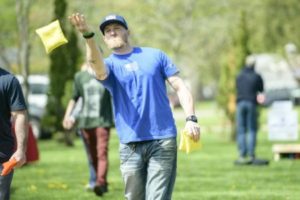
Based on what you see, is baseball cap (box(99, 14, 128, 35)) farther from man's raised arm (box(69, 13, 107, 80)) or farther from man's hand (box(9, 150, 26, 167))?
man's hand (box(9, 150, 26, 167))

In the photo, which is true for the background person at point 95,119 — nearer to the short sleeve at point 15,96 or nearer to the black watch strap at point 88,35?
the short sleeve at point 15,96

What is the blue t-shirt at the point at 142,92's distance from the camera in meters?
7.63

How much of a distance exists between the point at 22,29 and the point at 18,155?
2421cm

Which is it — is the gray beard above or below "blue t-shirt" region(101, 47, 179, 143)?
above

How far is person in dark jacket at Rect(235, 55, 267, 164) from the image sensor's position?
18453mm

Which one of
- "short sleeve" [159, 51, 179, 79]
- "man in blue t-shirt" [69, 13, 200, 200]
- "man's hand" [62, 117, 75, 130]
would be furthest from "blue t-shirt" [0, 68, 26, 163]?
"man's hand" [62, 117, 75, 130]

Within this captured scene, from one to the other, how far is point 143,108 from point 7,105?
1.16 meters

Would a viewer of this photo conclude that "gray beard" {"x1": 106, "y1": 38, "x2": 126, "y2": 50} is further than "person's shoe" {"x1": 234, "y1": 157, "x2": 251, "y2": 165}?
No

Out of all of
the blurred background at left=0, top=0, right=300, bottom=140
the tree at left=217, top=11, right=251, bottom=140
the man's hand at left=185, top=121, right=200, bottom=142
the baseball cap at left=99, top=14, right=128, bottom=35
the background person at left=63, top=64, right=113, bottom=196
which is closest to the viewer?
the man's hand at left=185, top=121, right=200, bottom=142

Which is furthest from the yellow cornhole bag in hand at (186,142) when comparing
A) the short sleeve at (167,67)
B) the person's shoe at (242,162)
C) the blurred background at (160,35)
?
the blurred background at (160,35)

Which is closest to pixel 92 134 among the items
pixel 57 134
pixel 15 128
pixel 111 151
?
Answer: pixel 15 128

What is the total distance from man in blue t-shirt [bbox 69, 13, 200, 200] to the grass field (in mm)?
4800

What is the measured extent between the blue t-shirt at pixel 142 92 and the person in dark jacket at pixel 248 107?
10.8 metres

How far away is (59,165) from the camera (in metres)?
19.3
